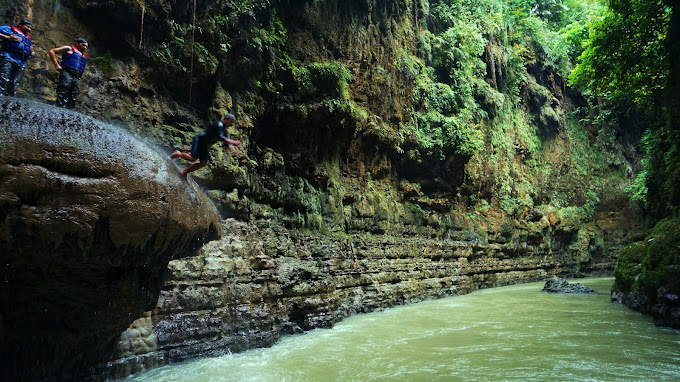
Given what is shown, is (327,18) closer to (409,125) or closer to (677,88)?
(409,125)

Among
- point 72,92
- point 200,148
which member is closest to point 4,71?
point 72,92

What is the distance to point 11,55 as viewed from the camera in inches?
174

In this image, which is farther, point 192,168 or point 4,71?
point 192,168

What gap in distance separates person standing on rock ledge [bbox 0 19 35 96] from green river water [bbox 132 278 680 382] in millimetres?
4142

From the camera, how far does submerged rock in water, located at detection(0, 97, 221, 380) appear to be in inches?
134

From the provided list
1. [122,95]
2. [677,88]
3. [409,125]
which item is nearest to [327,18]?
[409,125]

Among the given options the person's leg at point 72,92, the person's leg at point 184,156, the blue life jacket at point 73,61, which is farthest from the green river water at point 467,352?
the blue life jacket at point 73,61

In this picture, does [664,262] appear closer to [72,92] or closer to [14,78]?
[72,92]

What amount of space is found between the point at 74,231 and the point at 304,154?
643 cm

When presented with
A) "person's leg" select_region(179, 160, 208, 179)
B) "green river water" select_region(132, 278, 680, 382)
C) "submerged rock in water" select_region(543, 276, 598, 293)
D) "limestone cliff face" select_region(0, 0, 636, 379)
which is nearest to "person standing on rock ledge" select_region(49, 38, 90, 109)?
"limestone cliff face" select_region(0, 0, 636, 379)

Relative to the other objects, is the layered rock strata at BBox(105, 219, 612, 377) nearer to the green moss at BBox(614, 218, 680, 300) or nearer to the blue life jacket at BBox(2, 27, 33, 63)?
the blue life jacket at BBox(2, 27, 33, 63)

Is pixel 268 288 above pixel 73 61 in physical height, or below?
below

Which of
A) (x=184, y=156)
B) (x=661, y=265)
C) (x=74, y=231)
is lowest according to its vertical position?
(x=661, y=265)

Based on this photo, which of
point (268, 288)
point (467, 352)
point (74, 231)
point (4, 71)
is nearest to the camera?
point (74, 231)
